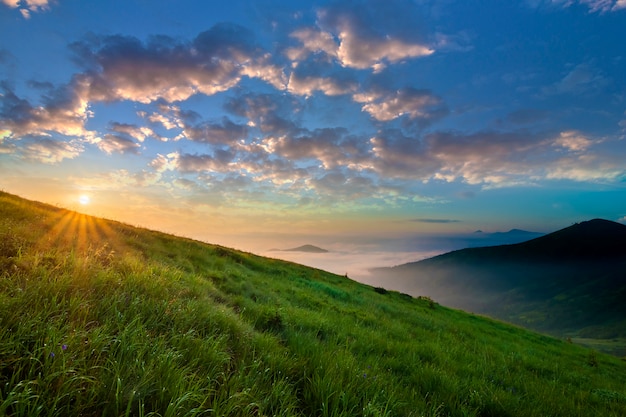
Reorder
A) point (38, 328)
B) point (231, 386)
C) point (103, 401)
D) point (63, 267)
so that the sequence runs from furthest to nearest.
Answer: point (63, 267) → point (231, 386) → point (38, 328) → point (103, 401)

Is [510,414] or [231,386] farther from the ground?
[231,386]

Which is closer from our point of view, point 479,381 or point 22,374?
point 22,374

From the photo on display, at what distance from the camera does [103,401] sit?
268 centimetres

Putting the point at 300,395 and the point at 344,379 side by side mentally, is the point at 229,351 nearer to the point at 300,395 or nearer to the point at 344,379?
the point at 300,395

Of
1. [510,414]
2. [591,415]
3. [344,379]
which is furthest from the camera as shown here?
[591,415]

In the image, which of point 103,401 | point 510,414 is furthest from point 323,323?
point 103,401

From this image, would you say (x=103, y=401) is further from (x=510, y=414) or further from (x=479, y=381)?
(x=479, y=381)

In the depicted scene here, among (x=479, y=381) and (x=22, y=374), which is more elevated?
(x=22, y=374)

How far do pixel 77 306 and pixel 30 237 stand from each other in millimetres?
4703

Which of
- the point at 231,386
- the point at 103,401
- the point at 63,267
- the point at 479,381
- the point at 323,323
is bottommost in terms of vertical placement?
the point at 479,381

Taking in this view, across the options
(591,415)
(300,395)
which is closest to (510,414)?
(591,415)

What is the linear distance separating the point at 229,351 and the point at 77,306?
202cm

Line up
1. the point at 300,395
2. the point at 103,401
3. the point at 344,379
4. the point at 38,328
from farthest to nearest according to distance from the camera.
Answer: the point at 344,379
the point at 300,395
the point at 38,328
the point at 103,401

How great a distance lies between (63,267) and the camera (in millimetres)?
4855
